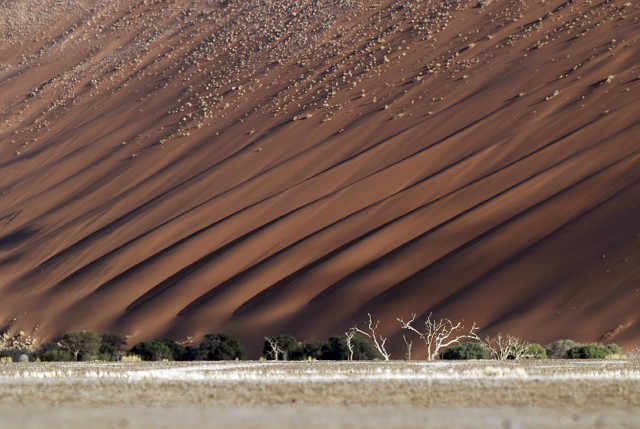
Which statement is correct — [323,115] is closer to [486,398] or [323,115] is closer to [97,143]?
[97,143]

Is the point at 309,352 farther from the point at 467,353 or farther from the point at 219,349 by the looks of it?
the point at 467,353

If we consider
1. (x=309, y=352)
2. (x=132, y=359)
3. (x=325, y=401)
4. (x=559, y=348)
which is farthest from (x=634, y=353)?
(x=325, y=401)

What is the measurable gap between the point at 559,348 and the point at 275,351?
18.4 ft

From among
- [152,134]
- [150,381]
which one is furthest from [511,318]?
[152,134]

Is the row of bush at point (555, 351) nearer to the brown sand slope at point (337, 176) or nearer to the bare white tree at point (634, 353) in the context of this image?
the bare white tree at point (634, 353)

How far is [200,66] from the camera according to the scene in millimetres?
69562

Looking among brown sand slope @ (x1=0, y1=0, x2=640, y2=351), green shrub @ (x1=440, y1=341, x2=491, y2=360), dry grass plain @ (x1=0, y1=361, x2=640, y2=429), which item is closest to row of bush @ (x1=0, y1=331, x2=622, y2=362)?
green shrub @ (x1=440, y1=341, x2=491, y2=360)

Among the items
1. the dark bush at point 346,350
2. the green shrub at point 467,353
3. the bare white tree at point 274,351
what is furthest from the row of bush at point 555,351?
the bare white tree at point 274,351

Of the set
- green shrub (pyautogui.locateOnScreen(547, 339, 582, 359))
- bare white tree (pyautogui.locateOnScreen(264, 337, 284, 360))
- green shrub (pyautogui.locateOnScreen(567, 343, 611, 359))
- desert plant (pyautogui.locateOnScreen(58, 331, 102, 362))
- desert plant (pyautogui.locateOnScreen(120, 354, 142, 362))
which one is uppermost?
desert plant (pyautogui.locateOnScreen(120, 354, 142, 362))

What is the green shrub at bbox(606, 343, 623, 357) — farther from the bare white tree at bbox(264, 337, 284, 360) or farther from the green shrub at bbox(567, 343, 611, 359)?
the bare white tree at bbox(264, 337, 284, 360)

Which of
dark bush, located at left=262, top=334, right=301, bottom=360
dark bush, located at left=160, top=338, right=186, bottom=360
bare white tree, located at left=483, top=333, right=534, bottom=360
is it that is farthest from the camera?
dark bush, located at left=160, top=338, right=186, bottom=360

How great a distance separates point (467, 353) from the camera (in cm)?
2312

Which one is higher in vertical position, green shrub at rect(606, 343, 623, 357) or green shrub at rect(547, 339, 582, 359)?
green shrub at rect(547, 339, 582, 359)

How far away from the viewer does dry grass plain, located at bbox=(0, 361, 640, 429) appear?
26.7 ft
